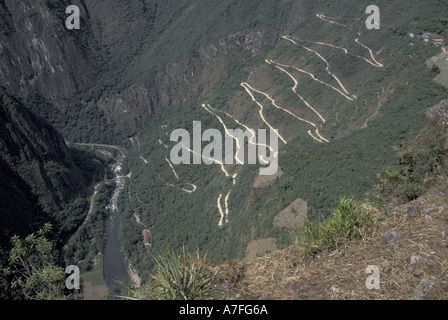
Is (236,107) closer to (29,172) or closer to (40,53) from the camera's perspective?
(29,172)

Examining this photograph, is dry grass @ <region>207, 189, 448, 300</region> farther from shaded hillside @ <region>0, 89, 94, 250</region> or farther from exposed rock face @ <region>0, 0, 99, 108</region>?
exposed rock face @ <region>0, 0, 99, 108</region>

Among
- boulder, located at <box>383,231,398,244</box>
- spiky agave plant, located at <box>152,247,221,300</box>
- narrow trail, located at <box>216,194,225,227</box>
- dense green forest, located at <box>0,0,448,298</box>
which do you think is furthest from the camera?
narrow trail, located at <box>216,194,225,227</box>

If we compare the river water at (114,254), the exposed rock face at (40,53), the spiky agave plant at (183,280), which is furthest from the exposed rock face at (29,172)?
the spiky agave plant at (183,280)

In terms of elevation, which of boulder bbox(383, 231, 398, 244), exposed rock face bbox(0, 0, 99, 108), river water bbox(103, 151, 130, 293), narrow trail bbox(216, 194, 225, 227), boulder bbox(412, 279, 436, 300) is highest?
exposed rock face bbox(0, 0, 99, 108)

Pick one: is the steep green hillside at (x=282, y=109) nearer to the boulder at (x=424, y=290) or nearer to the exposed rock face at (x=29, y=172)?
the exposed rock face at (x=29, y=172)

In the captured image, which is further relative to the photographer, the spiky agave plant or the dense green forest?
the dense green forest

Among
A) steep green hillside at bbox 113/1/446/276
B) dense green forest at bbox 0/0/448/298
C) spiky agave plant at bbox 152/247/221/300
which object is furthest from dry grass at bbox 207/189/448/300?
steep green hillside at bbox 113/1/446/276

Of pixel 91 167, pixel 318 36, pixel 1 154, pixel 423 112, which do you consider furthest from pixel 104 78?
pixel 423 112

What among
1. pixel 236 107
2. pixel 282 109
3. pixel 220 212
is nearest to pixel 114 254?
pixel 220 212
